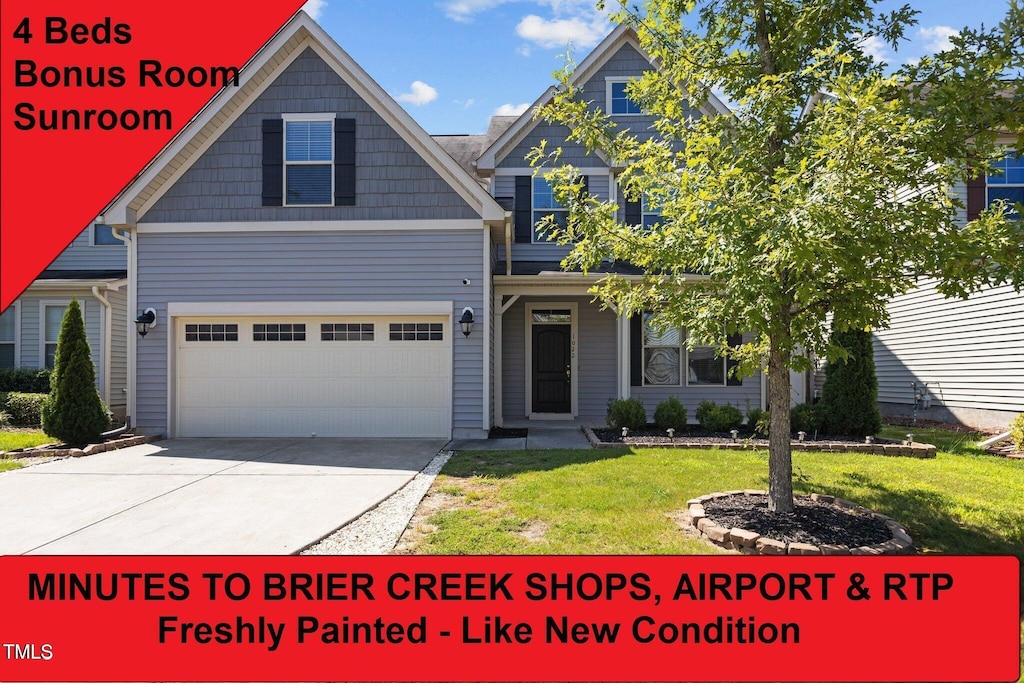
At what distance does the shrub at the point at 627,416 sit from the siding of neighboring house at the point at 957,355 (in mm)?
5576

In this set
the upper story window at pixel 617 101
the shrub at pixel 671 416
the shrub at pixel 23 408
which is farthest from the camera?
the upper story window at pixel 617 101

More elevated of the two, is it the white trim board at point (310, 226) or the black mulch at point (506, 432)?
the white trim board at point (310, 226)

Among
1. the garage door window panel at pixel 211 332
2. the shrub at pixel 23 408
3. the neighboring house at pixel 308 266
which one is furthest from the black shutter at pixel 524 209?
the shrub at pixel 23 408

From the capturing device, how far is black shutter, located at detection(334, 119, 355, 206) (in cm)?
948

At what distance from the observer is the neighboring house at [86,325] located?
12.1 metres

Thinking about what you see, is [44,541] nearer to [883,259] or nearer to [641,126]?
[883,259]

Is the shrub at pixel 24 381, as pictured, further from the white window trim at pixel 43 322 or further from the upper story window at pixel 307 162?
the upper story window at pixel 307 162

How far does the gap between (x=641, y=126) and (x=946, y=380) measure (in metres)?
8.27

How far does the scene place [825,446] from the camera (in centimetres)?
820

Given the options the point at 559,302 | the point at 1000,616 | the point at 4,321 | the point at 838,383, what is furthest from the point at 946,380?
the point at 4,321

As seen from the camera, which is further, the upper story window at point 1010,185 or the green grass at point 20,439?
the upper story window at point 1010,185

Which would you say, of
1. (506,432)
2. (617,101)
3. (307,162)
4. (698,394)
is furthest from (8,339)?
(698,394)

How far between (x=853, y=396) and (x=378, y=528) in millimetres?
7796

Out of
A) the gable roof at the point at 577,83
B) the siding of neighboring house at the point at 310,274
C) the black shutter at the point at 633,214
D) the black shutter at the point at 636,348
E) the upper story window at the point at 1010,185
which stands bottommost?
the black shutter at the point at 636,348
